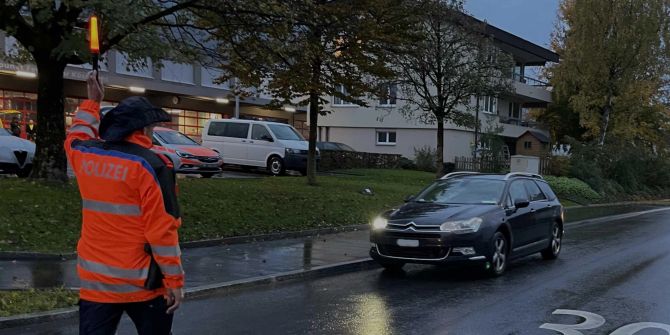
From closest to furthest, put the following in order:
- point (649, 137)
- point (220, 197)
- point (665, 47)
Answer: point (220, 197) → point (665, 47) → point (649, 137)

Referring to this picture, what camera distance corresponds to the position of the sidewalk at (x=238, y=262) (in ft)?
24.6

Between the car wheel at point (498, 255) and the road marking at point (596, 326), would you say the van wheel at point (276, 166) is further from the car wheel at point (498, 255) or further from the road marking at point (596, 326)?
the road marking at point (596, 326)

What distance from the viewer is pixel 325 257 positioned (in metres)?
10.2

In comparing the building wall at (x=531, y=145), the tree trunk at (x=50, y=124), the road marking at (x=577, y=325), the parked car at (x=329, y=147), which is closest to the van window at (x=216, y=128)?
the parked car at (x=329, y=147)

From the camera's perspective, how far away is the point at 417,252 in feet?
28.8

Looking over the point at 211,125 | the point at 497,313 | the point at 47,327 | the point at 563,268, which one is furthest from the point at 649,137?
the point at 47,327

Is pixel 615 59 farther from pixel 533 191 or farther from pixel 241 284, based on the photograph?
pixel 241 284

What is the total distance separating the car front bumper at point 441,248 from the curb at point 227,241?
3345mm

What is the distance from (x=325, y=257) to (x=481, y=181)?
9.52 ft

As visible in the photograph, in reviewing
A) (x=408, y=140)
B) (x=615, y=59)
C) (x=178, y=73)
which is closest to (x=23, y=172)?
(x=178, y=73)

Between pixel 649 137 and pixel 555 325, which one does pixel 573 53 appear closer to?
pixel 649 137

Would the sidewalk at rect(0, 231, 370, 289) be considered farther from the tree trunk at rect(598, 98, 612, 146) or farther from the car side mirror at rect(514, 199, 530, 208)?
the tree trunk at rect(598, 98, 612, 146)

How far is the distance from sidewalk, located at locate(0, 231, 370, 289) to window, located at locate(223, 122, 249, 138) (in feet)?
34.7

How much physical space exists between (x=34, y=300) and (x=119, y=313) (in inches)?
150
